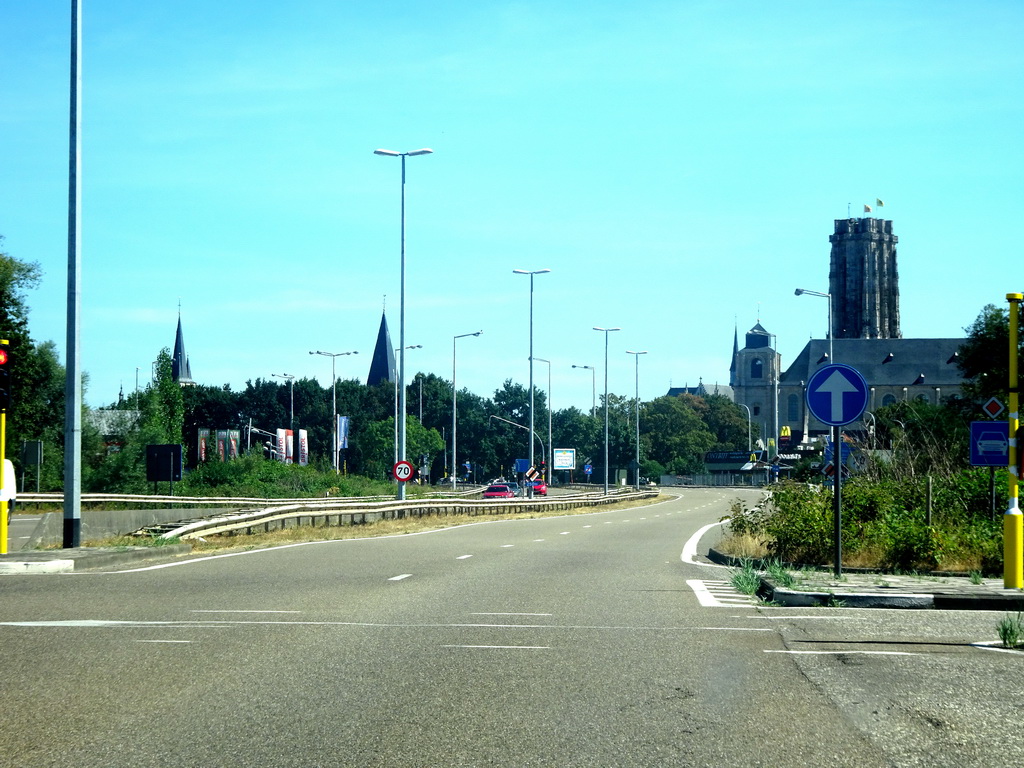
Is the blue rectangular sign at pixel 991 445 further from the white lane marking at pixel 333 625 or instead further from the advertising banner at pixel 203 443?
the advertising banner at pixel 203 443

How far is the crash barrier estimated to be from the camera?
86.3 feet

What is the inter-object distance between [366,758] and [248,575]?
1117 centimetres

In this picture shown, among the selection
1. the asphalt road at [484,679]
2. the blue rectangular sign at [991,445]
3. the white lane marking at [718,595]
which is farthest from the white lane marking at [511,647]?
the blue rectangular sign at [991,445]

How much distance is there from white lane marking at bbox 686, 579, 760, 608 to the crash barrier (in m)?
12.1

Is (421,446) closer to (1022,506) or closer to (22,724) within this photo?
(1022,506)

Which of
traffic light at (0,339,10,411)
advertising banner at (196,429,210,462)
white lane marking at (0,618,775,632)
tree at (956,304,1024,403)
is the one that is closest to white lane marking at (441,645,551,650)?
white lane marking at (0,618,775,632)

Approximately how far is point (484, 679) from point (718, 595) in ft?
22.2

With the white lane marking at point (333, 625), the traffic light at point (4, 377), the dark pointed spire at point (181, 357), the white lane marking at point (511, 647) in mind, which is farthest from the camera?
the dark pointed spire at point (181, 357)

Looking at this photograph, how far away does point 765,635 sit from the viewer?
10.8 meters

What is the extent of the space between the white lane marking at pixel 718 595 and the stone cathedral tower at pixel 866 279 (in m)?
185

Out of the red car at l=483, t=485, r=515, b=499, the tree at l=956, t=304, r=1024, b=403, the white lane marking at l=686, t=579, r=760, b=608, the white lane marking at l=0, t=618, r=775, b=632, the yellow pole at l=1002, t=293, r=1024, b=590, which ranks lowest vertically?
the red car at l=483, t=485, r=515, b=499

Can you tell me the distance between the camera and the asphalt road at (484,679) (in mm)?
6363

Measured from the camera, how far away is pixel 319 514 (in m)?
34.0

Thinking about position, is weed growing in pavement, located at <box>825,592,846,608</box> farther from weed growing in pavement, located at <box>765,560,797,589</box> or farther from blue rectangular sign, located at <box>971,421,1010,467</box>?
blue rectangular sign, located at <box>971,421,1010,467</box>
